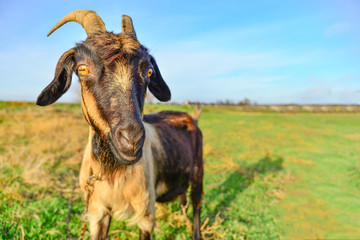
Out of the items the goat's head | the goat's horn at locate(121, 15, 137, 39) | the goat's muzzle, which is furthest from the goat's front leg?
the goat's horn at locate(121, 15, 137, 39)

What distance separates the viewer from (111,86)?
2043mm

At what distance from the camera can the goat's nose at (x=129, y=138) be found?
1.76 meters

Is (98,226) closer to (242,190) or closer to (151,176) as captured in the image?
(151,176)

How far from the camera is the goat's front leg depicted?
2820mm

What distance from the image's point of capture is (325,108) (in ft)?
56.2

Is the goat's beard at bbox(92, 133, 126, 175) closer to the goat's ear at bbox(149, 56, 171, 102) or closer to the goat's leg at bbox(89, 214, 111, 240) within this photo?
the goat's leg at bbox(89, 214, 111, 240)

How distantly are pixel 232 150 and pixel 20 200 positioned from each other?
10.9 m

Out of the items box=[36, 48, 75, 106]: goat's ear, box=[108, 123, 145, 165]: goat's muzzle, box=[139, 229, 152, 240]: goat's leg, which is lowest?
box=[139, 229, 152, 240]: goat's leg

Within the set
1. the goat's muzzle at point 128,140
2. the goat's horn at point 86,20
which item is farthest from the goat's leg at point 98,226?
the goat's horn at point 86,20

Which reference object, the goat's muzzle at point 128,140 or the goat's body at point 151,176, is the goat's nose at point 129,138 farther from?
the goat's body at point 151,176


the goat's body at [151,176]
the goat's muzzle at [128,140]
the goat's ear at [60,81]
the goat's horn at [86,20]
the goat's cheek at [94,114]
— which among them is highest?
the goat's horn at [86,20]

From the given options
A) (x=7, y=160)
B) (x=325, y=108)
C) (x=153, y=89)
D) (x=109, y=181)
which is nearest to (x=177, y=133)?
(x=153, y=89)

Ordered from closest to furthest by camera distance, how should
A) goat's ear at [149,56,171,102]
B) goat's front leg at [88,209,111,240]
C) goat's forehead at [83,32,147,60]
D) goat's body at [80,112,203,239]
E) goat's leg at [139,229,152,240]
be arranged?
goat's forehead at [83,32,147,60], goat's body at [80,112,203,239], goat's front leg at [88,209,111,240], goat's leg at [139,229,152,240], goat's ear at [149,56,171,102]

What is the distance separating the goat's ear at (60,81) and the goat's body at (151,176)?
0.61 m
